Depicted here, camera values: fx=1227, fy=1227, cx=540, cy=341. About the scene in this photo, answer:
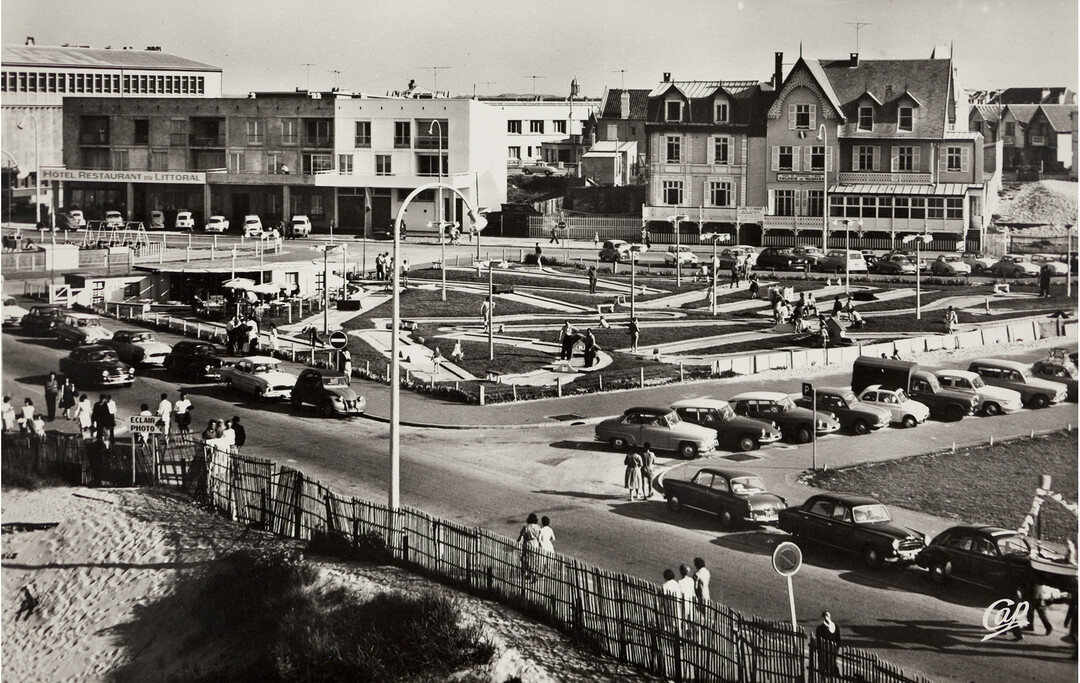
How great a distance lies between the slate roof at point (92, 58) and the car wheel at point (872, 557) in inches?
797

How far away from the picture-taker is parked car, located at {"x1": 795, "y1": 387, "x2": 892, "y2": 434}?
25.0m

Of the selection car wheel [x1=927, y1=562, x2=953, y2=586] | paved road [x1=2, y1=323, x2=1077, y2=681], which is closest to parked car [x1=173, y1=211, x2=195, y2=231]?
paved road [x1=2, y1=323, x2=1077, y2=681]

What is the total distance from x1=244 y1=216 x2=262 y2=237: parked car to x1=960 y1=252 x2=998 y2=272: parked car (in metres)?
19.8

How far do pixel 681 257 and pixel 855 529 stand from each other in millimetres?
21673

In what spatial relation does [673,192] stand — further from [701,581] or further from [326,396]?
[701,581]

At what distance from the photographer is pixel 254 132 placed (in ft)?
121

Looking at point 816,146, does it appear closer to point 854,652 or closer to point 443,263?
point 443,263

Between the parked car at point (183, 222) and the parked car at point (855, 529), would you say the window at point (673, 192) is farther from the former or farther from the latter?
the parked car at point (855, 529)

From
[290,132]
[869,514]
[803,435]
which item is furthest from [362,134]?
[869,514]

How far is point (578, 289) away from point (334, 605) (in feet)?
65.2

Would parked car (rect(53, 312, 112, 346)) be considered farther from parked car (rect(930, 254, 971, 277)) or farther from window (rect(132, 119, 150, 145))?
parked car (rect(930, 254, 971, 277))

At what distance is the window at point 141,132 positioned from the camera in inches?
1374

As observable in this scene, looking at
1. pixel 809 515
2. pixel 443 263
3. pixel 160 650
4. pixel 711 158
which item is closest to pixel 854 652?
pixel 809 515

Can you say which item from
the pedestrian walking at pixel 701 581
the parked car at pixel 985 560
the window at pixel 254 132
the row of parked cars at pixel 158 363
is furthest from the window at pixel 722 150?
the parked car at pixel 985 560
